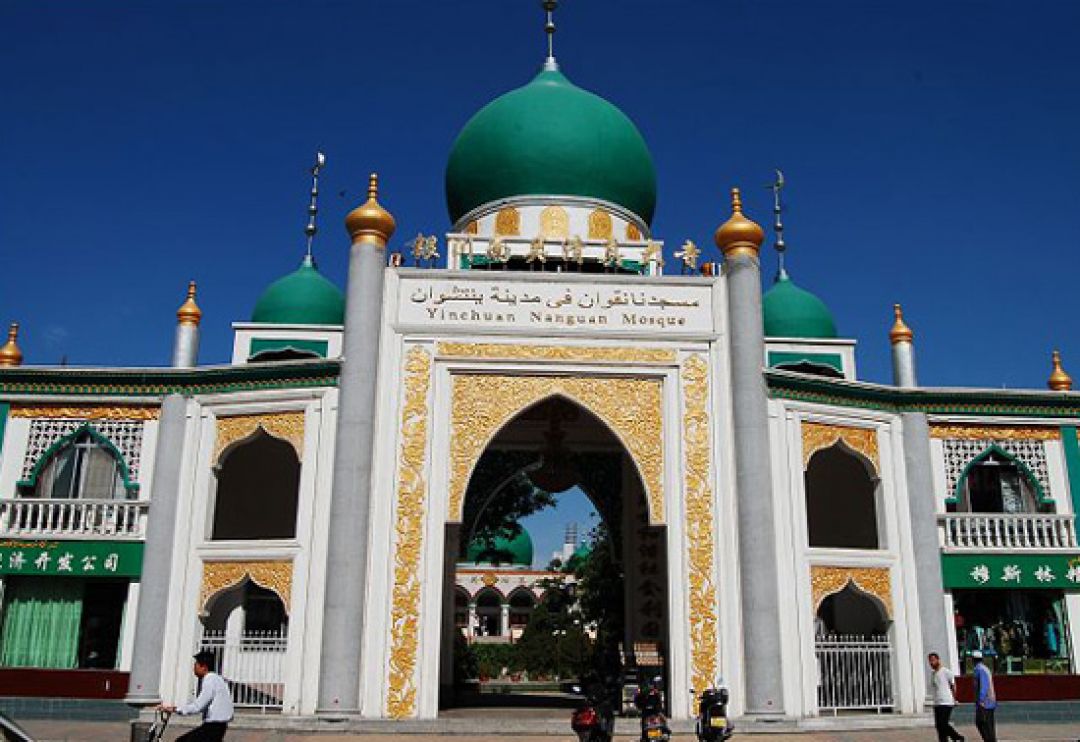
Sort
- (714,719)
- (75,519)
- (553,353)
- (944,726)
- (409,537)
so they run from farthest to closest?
(75,519), (553,353), (409,537), (944,726), (714,719)

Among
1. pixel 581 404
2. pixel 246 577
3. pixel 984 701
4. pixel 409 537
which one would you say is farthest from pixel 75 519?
pixel 984 701

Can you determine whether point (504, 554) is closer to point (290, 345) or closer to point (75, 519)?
point (290, 345)

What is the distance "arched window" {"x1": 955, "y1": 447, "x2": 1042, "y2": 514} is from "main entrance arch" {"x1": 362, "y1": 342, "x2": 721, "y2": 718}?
164 inches

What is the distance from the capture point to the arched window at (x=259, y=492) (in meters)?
14.8

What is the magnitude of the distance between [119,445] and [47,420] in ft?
3.47

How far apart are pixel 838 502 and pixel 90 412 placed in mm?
10501

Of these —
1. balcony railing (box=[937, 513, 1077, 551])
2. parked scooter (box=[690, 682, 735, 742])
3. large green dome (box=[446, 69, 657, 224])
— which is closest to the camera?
parked scooter (box=[690, 682, 735, 742])

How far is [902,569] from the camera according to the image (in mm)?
12688

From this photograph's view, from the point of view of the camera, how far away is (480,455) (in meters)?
12.1

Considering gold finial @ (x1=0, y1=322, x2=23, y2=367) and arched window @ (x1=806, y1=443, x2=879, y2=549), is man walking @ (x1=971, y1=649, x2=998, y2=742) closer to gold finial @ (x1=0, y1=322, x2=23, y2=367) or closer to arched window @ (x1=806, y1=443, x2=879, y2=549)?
arched window @ (x1=806, y1=443, x2=879, y2=549)

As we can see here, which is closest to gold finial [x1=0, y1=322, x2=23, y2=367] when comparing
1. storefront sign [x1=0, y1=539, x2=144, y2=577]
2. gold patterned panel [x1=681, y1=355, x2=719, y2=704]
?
storefront sign [x1=0, y1=539, x2=144, y2=577]

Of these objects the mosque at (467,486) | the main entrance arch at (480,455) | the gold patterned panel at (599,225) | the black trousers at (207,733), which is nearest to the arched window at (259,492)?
the mosque at (467,486)

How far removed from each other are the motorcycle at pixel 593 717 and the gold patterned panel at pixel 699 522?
10.3 feet

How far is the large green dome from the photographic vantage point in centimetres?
1533
